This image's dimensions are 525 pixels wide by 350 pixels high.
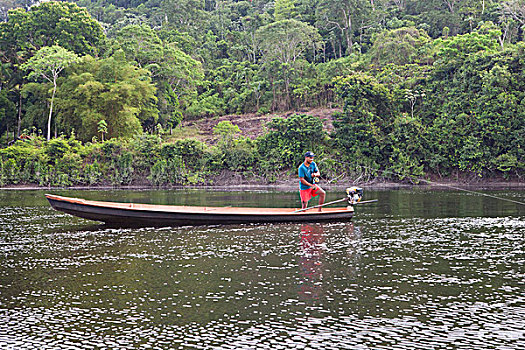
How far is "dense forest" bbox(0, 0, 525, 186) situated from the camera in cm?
4284

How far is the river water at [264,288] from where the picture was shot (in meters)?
7.95

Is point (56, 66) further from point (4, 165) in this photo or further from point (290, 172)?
point (290, 172)

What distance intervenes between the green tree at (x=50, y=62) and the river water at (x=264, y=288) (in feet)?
106

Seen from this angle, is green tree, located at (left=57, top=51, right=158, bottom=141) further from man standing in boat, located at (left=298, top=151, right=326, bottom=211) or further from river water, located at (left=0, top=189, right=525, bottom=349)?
man standing in boat, located at (left=298, top=151, right=326, bottom=211)

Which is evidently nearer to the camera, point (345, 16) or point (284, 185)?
point (284, 185)

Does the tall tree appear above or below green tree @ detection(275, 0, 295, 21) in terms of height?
below

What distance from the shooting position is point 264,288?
1045 centimetres

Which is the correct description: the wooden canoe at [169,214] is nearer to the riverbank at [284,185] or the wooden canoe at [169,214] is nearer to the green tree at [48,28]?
the riverbank at [284,185]

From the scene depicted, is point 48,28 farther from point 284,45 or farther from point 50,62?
point 284,45

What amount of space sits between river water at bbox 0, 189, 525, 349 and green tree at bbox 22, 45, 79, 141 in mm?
32221

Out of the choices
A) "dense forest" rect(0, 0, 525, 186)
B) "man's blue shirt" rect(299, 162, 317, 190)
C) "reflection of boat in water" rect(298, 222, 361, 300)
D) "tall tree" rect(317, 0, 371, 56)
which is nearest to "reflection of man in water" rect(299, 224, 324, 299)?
"reflection of boat in water" rect(298, 222, 361, 300)

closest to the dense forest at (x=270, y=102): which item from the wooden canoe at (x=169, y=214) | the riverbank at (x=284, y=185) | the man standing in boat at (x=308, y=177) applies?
the riverbank at (x=284, y=185)

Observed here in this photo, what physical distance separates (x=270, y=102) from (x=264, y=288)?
46170mm

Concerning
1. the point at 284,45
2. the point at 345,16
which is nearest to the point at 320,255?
the point at 284,45
